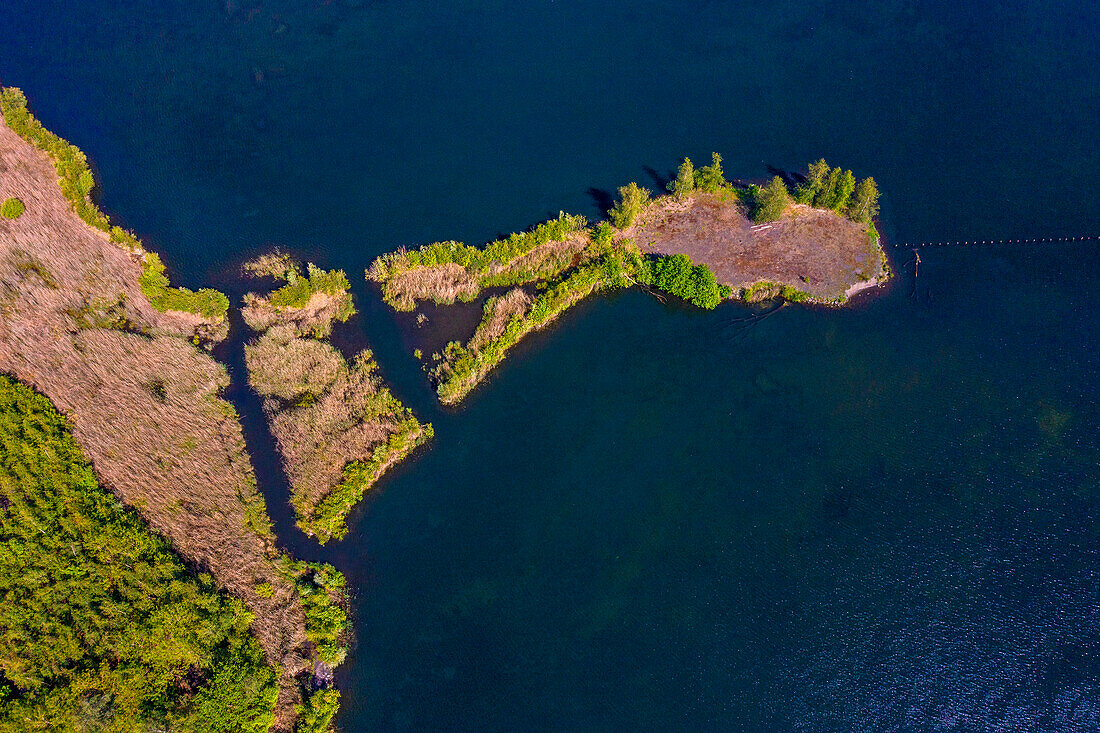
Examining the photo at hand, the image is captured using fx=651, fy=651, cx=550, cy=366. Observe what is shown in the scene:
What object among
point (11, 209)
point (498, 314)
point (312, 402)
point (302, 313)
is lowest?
point (312, 402)

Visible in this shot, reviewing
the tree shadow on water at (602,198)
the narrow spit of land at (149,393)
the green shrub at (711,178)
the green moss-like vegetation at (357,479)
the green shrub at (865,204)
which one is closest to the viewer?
the narrow spit of land at (149,393)

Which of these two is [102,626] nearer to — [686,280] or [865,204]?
[686,280]

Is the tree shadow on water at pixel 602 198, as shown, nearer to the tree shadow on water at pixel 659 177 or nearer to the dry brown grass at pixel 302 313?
the tree shadow on water at pixel 659 177

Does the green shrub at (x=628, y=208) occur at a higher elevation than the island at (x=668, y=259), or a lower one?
higher

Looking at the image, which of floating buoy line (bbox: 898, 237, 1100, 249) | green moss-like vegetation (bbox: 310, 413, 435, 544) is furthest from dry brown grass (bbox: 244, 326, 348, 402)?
floating buoy line (bbox: 898, 237, 1100, 249)

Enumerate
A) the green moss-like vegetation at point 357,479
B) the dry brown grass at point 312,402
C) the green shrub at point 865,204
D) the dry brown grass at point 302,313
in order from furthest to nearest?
the green shrub at point 865,204 → the dry brown grass at point 302,313 → the dry brown grass at point 312,402 → the green moss-like vegetation at point 357,479

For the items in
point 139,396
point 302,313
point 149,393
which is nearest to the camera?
point 139,396

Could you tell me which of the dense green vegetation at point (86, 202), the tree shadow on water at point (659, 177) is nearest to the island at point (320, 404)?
the dense green vegetation at point (86, 202)

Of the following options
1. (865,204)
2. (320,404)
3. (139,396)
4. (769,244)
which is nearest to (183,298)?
(139,396)
